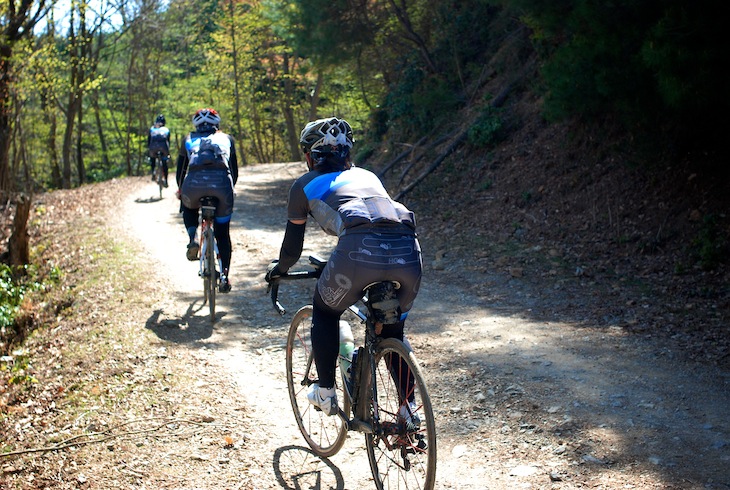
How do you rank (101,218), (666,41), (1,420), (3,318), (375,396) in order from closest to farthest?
(375,396) → (1,420) → (666,41) → (3,318) → (101,218)

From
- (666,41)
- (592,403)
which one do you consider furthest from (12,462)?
(666,41)

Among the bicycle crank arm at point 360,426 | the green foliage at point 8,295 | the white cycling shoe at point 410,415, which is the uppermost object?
the white cycling shoe at point 410,415

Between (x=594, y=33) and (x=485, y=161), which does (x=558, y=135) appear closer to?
(x=485, y=161)

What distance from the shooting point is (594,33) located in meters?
8.87

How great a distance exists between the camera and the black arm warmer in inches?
169

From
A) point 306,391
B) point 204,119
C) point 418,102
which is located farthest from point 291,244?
point 418,102

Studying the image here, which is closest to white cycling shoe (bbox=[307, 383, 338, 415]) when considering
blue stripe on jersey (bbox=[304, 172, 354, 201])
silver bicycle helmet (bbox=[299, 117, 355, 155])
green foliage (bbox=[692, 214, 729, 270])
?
blue stripe on jersey (bbox=[304, 172, 354, 201])

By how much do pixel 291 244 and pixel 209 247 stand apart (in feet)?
13.6

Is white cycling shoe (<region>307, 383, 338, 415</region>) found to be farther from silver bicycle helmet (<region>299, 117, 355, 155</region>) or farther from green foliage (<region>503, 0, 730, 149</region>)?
green foliage (<region>503, 0, 730, 149</region>)

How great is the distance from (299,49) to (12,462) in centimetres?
1587

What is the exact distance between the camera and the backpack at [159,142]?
19.6 m

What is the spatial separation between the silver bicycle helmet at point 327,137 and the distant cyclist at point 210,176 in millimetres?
3973

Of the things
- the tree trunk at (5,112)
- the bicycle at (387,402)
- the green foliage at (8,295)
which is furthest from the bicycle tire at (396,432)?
the tree trunk at (5,112)

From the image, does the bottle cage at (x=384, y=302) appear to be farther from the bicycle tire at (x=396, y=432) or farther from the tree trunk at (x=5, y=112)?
the tree trunk at (x=5, y=112)
